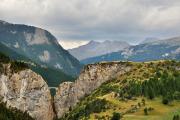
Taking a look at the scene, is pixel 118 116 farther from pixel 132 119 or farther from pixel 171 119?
pixel 171 119

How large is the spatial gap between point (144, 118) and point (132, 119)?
5.70m

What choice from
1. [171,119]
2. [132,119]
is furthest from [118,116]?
[171,119]

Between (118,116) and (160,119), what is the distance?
17164 mm

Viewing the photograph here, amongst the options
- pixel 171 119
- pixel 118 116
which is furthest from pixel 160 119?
pixel 118 116

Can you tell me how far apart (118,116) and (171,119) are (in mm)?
21552

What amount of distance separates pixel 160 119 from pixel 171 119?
4478 mm

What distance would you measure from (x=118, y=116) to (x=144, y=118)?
35.0 ft

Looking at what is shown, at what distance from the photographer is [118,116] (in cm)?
19962

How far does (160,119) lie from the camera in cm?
19775

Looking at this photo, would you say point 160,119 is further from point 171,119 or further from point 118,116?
point 118,116

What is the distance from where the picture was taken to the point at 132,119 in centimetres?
19538

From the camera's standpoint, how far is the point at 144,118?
197875mm
